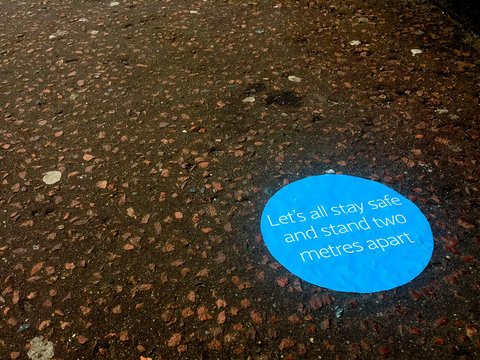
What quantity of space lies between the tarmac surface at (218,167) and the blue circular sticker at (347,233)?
7 centimetres

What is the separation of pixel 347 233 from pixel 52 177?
79.4 inches

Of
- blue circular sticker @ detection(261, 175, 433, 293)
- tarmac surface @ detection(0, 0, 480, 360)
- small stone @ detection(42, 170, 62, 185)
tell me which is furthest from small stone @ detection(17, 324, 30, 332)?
blue circular sticker @ detection(261, 175, 433, 293)

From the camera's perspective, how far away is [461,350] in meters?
1.79

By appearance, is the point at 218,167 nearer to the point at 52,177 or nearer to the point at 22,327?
the point at 52,177

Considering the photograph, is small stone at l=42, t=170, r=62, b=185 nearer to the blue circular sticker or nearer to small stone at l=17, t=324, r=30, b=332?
small stone at l=17, t=324, r=30, b=332

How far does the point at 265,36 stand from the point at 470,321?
10.9 ft

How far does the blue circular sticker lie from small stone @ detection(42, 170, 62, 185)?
1469 millimetres

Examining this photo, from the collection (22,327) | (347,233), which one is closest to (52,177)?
(22,327)

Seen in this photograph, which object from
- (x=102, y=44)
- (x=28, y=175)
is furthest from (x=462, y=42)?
(x=28, y=175)

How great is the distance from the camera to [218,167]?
9.00 feet

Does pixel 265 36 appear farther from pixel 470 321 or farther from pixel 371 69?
pixel 470 321

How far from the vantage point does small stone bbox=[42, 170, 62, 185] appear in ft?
8.92

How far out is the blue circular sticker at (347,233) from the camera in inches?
82.7

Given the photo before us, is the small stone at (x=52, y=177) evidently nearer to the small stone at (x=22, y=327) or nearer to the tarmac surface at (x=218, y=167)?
Answer: the tarmac surface at (x=218, y=167)
